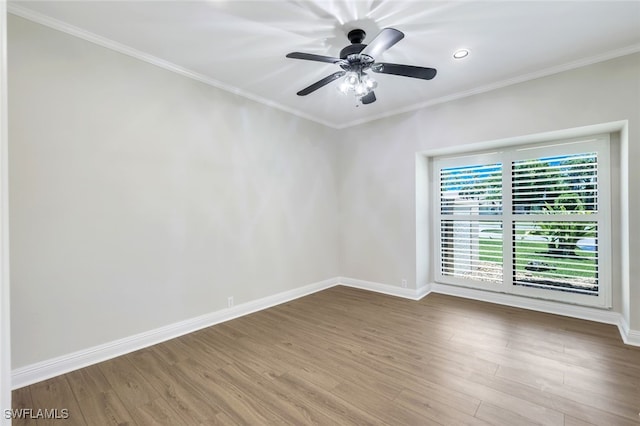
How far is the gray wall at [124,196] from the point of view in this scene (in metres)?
2.18

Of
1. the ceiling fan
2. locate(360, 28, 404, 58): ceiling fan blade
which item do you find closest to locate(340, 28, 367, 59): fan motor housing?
the ceiling fan

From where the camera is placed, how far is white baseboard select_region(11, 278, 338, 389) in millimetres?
2145

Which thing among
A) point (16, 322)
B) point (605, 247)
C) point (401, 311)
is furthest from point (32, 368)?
point (605, 247)

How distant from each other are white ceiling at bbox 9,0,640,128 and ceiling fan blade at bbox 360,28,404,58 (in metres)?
0.33

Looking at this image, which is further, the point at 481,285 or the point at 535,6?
the point at 481,285

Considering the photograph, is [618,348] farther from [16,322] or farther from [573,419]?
[16,322]

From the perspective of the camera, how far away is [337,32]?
8.00 feet

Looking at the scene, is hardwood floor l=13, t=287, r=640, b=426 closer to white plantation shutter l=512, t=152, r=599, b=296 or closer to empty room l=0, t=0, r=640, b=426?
empty room l=0, t=0, r=640, b=426

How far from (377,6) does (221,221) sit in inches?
103

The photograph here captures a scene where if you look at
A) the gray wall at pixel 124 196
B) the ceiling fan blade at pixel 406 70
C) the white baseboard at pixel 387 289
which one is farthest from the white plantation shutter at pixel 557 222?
the gray wall at pixel 124 196

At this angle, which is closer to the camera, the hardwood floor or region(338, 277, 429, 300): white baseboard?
the hardwood floor

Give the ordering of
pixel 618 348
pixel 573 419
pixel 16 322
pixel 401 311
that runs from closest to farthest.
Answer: pixel 573 419
pixel 16 322
pixel 618 348
pixel 401 311

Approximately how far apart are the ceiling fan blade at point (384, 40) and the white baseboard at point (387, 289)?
10.6 ft

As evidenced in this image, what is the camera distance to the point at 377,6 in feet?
6.98
